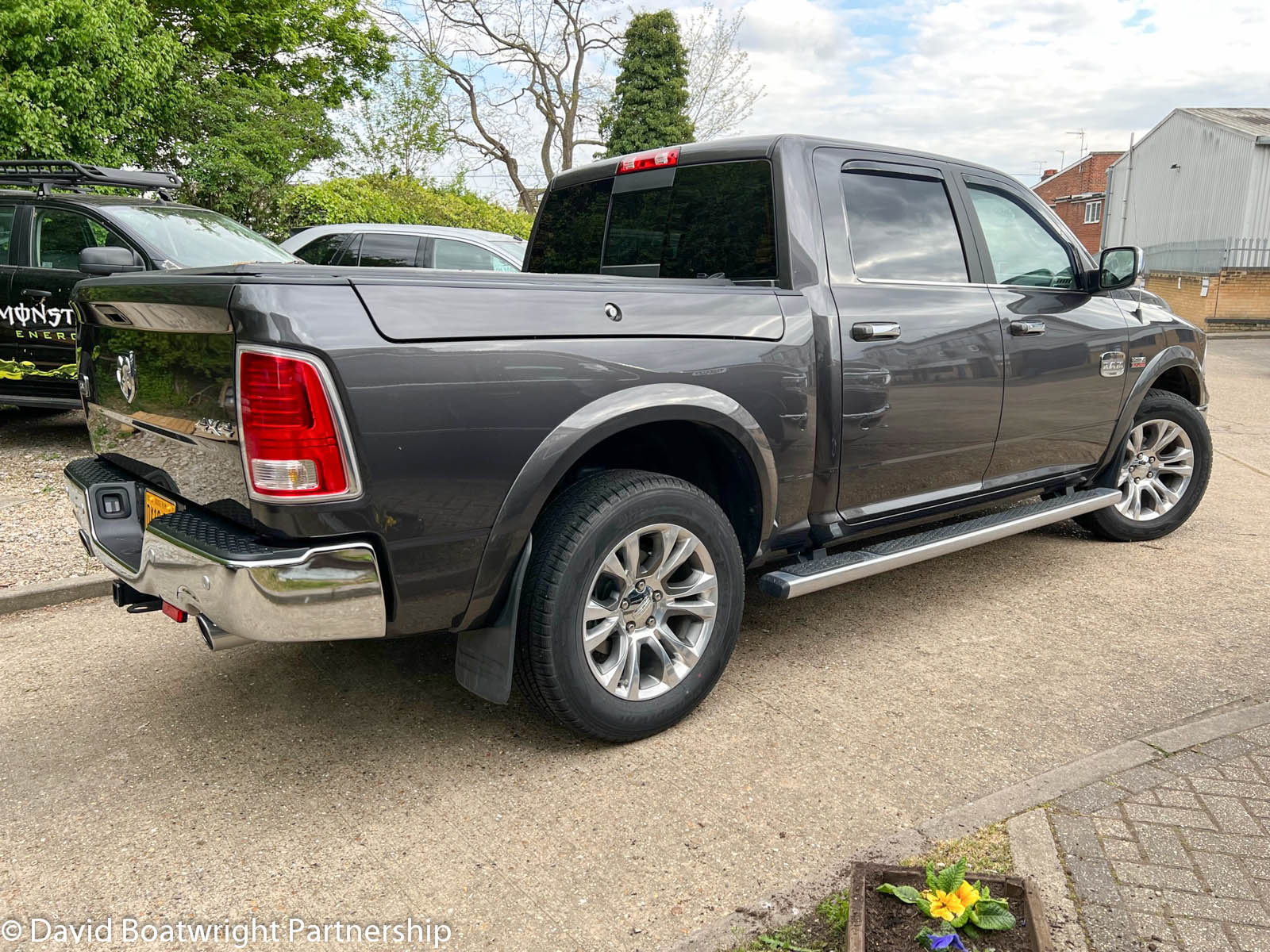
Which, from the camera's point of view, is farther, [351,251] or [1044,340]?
[351,251]

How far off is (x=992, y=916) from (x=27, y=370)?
722 centimetres

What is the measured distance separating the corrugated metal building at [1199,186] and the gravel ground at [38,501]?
26.2m

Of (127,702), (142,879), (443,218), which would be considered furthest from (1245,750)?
(443,218)

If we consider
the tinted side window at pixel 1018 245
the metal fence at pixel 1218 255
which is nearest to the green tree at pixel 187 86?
the tinted side window at pixel 1018 245

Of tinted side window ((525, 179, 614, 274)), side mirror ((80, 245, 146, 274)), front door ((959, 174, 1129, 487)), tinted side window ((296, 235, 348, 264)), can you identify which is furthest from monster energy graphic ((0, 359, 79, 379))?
front door ((959, 174, 1129, 487))

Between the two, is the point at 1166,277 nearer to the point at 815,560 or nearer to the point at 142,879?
the point at 815,560

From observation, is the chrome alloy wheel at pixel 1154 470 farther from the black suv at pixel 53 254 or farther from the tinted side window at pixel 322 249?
the tinted side window at pixel 322 249

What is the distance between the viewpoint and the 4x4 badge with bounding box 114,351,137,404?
2901 mm

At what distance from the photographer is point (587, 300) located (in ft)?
9.31

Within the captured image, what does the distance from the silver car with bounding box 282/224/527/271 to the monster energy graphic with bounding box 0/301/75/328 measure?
2.73 meters

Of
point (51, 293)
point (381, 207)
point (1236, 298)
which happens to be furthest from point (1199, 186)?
point (51, 293)

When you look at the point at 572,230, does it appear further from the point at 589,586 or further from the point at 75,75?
the point at 75,75

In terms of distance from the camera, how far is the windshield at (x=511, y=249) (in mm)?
9391

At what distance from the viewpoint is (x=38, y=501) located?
582 centimetres
